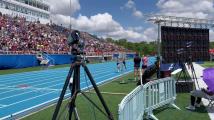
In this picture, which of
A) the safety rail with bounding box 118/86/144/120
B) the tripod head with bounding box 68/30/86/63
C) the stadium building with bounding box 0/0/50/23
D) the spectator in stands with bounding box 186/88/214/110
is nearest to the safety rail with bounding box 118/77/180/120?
the safety rail with bounding box 118/86/144/120

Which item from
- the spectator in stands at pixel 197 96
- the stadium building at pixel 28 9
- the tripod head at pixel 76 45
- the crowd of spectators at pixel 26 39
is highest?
the stadium building at pixel 28 9

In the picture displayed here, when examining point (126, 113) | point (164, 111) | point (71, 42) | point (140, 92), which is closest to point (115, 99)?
point (164, 111)

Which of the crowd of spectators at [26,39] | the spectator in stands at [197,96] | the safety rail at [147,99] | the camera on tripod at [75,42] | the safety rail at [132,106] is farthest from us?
the crowd of spectators at [26,39]

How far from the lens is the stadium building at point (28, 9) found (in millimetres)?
59819

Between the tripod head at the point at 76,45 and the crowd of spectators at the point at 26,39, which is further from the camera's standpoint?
the crowd of spectators at the point at 26,39

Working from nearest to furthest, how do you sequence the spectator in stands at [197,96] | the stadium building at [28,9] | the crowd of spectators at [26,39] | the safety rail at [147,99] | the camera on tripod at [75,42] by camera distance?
the camera on tripod at [75,42] < the safety rail at [147,99] < the spectator in stands at [197,96] < the crowd of spectators at [26,39] < the stadium building at [28,9]

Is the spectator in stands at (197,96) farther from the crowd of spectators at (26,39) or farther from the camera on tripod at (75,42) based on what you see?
the crowd of spectators at (26,39)

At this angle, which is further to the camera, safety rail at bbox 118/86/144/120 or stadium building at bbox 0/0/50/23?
stadium building at bbox 0/0/50/23

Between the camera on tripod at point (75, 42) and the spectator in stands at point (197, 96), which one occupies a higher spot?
the camera on tripod at point (75, 42)

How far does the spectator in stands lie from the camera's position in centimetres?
967

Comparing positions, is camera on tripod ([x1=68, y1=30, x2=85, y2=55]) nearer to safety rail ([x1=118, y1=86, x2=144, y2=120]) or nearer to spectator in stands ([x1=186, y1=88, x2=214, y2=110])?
safety rail ([x1=118, y1=86, x2=144, y2=120])

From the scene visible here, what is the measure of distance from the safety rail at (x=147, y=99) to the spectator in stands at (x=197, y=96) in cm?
50

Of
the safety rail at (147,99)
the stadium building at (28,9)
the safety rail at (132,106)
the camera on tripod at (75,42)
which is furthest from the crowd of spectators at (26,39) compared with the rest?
the camera on tripod at (75,42)

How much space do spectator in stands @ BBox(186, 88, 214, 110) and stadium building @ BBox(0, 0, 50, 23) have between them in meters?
51.6
